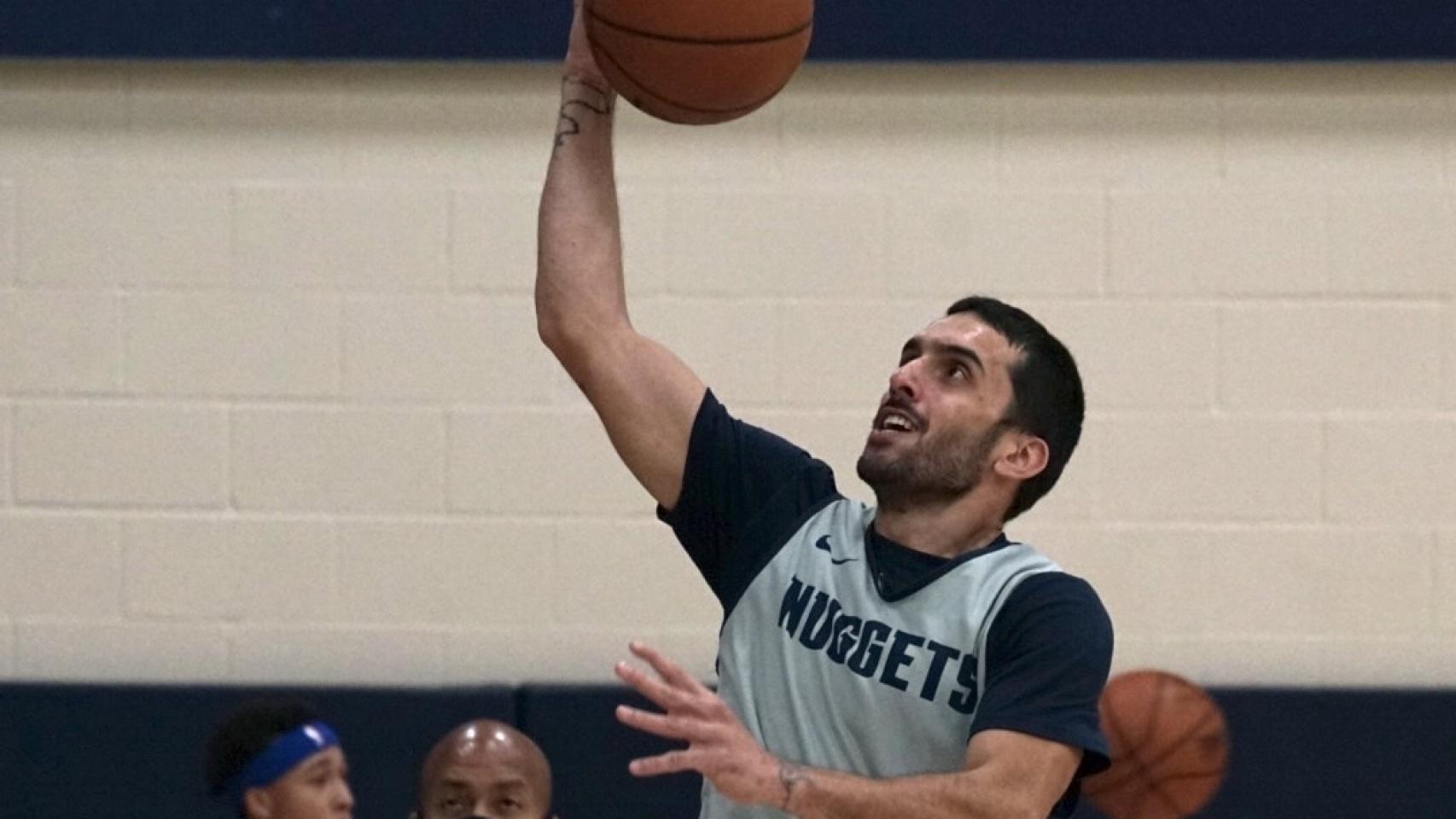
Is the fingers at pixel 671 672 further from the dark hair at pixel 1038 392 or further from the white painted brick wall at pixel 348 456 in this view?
the white painted brick wall at pixel 348 456

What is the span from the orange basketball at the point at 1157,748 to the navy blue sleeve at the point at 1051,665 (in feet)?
4.09

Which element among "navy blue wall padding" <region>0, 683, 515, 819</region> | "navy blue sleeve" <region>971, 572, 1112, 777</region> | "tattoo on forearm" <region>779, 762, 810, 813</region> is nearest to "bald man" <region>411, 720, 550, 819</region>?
"navy blue wall padding" <region>0, 683, 515, 819</region>

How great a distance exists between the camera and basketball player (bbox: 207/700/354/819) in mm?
4203

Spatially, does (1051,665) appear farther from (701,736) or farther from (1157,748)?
(1157,748)

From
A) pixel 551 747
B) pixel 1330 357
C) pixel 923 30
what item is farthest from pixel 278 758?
pixel 1330 357

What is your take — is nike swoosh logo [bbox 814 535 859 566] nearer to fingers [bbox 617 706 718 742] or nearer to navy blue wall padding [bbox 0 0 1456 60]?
fingers [bbox 617 706 718 742]

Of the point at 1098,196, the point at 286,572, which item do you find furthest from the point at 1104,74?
the point at 286,572

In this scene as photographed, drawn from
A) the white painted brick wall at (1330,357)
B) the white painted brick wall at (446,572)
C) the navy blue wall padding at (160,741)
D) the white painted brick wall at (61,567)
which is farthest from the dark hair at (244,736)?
the white painted brick wall at (1330,357)

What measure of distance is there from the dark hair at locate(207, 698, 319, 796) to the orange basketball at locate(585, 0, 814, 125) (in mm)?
1564

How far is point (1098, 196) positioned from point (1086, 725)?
2446 millimetres

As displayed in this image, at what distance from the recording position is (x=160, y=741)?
5242mm

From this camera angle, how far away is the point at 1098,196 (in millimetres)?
5316

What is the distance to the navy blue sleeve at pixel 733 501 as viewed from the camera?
11.1ft

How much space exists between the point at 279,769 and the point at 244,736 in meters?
0.10
